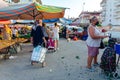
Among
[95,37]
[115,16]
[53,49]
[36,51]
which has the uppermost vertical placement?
[95,37]

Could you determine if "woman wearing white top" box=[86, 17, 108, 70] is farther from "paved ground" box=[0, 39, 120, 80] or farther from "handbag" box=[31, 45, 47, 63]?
"handbag" box=[31, 45, 47, 63]

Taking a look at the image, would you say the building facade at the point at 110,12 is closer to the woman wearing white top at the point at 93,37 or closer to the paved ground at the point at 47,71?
the paved ground at the point at 47,71

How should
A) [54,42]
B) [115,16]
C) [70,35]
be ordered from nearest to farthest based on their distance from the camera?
[54,42]
[70,35]
[115,16]

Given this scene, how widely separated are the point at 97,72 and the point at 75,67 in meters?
1.10

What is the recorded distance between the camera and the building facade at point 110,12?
4168 inches

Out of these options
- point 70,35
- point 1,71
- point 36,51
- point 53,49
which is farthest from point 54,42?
point 70,35

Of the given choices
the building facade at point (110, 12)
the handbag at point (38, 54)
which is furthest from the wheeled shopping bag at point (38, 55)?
the building facade at point (110, 12)

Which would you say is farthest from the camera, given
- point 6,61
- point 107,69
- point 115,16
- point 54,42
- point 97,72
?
point 115,16

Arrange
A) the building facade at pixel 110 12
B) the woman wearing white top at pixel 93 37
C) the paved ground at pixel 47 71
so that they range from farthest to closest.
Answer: the building facade at pixel 110 12, the woman wearing white top at pixel 93 37, the paved ground at pixel 47 71

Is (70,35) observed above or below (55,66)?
below

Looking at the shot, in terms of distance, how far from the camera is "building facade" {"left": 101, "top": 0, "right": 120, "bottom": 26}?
10588 centimetres

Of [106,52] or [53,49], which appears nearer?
[106,52]

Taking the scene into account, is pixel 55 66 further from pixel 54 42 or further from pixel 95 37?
pixel 54 42

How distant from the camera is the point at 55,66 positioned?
9336mm
